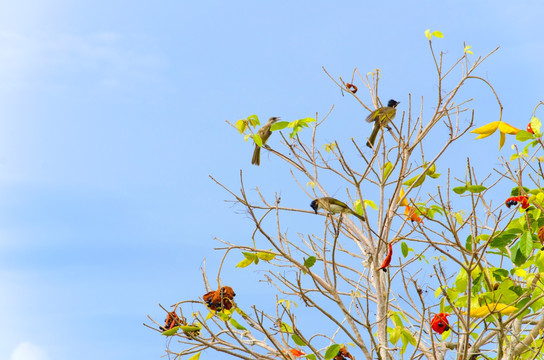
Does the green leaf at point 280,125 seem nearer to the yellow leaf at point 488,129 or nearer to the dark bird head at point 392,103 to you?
the yellow leaf at point 488,129

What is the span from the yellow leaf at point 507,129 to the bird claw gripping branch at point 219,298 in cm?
170

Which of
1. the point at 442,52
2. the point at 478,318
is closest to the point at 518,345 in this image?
the point at 478,318

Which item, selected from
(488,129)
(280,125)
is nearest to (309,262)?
(280,125)

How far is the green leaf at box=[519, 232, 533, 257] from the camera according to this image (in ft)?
9.39

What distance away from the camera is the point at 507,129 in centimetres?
308

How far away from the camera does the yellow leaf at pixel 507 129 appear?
307cm

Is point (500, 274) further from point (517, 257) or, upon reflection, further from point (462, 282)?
point (462, 282)

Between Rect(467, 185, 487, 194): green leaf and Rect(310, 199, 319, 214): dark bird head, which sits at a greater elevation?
Rect(310, 199, 319, 214): dark bird head

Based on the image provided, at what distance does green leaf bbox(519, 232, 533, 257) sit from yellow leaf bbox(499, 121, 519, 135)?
0.54m

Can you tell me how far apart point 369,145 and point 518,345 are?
62.6 inches

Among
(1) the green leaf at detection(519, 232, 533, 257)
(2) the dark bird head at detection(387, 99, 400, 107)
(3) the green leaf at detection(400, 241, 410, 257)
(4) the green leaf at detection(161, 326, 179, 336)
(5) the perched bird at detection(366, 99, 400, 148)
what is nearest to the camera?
(1) the green leaf at detection(519, 232, 533, 257)

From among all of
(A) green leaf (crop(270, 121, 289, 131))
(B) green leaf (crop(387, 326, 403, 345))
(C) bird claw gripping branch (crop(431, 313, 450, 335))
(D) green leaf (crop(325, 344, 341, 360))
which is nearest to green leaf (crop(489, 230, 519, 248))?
(C) bird claw gripping branch (crop(431, 313, 450, 335))

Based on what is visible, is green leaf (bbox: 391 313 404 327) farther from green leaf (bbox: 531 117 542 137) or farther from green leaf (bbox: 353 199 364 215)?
green leaf (bbox: 531 117 542 137)

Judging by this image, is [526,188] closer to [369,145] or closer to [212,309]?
[369,145]
